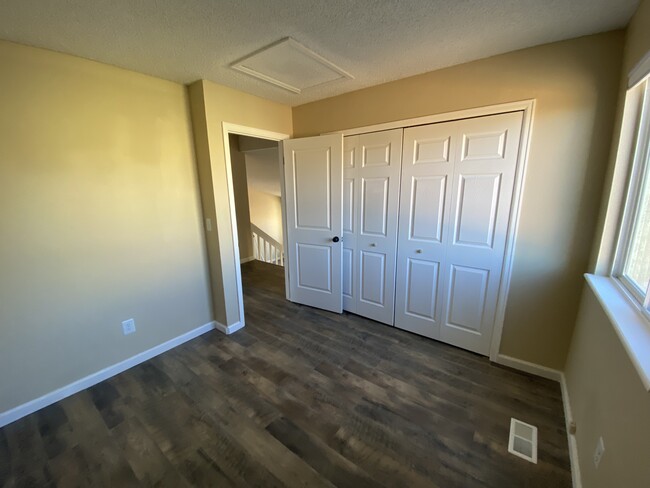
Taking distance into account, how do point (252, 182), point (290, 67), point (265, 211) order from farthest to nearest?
point (265, 211), point (252, 182), point (290, 67)

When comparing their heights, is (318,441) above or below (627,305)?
below

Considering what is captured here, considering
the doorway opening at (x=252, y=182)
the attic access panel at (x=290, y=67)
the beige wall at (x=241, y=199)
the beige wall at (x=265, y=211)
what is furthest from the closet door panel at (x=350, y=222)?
the beige wall at (x=265, y=211)

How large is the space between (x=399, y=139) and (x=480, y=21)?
3.11ft

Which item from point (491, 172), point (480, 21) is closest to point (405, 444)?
point (491, 172)

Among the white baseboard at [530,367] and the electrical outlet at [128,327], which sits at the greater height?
the electrical outlet at [128,327]

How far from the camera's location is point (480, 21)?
1.48 metres

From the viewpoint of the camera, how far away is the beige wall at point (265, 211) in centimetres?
658

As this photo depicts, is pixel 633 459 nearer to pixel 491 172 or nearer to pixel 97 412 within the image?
pixel 491 172

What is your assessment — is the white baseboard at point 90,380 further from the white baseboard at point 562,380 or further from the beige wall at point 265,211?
the beige wall at point 265,211

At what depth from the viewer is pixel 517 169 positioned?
6.16ft

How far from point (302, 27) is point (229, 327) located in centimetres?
252

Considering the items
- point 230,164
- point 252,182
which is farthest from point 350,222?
point 252,182

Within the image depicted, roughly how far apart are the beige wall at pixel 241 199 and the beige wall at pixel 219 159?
2.29 metres

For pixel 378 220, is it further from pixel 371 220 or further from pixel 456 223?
pixel 456 223
